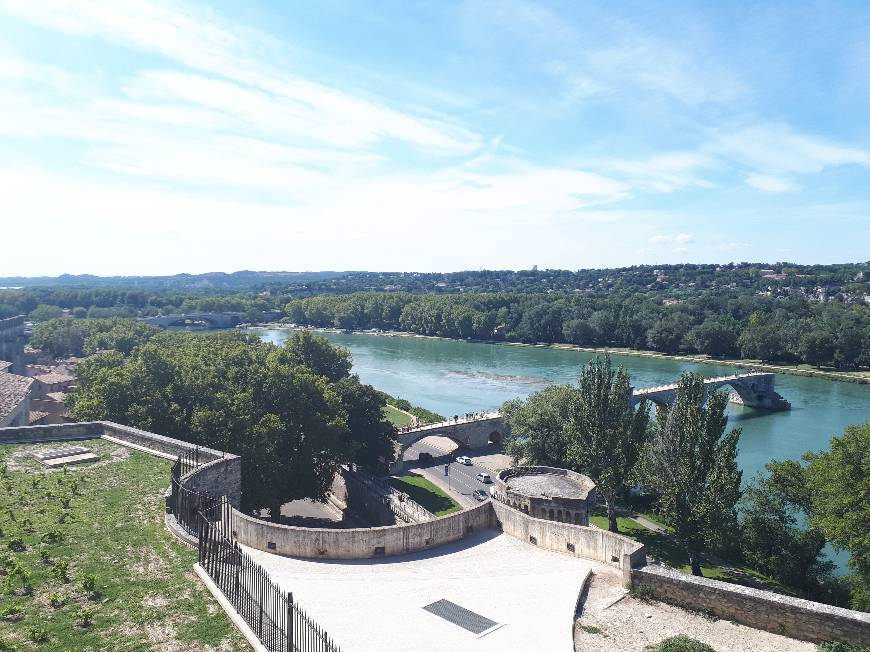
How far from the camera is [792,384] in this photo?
276 ft

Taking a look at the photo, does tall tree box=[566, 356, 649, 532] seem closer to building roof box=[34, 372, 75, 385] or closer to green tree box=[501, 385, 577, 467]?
green tree box=[501, 385, 577, 467]

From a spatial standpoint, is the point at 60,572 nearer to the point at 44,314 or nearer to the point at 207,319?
the point at 44,314

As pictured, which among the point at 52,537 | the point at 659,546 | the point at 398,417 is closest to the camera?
the point at 52,537

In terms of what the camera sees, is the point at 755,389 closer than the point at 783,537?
No

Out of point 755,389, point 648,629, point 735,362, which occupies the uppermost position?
point 648,629

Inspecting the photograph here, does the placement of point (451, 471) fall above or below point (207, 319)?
below

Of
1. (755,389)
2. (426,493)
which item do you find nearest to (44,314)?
(426,493)

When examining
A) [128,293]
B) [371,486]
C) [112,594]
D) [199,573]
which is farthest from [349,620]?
[128,293]

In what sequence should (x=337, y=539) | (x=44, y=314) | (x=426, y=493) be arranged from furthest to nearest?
(x=44, y=314) < (x=426, y=493) < (x=337, y=539)

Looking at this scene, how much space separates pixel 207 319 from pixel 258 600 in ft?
530

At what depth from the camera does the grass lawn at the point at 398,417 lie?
179 feet

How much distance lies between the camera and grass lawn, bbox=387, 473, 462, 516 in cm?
3694

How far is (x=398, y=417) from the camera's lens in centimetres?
5706

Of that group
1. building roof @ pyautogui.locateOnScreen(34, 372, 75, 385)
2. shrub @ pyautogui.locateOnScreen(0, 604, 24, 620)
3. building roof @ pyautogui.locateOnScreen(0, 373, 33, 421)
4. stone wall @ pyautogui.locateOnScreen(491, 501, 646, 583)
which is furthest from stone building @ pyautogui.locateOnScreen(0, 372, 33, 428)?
building roof @ pyautogui.locateOnScreen(34, 372, 75, 385)
